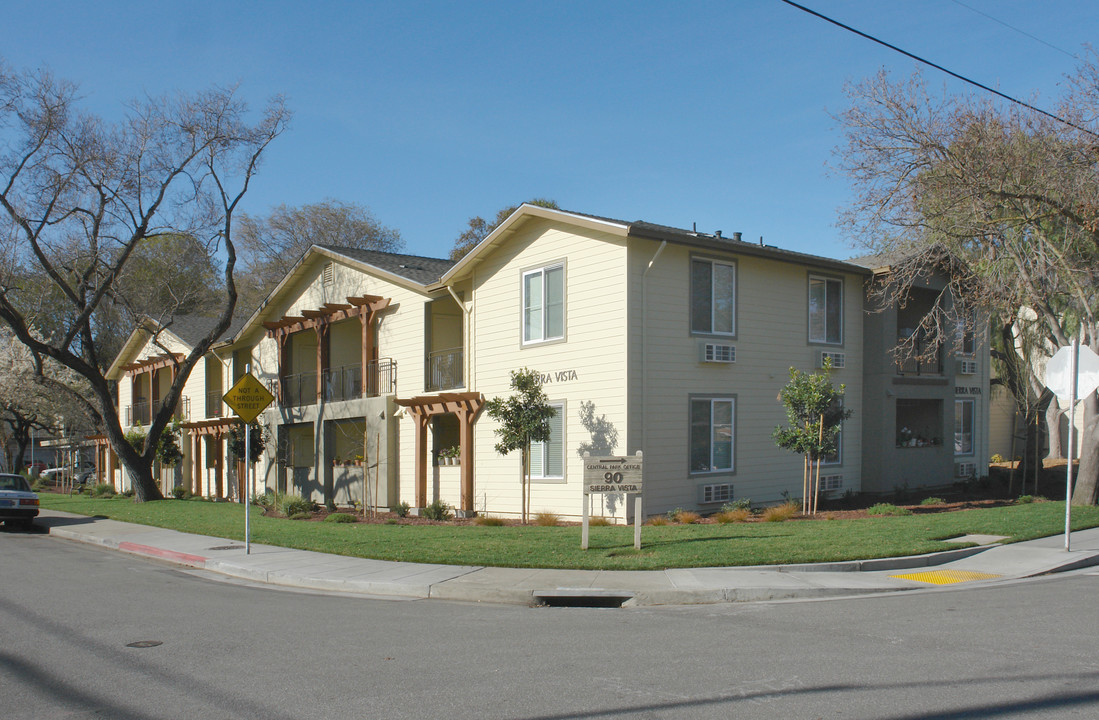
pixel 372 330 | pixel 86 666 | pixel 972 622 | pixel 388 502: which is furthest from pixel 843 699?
pixel 372 330

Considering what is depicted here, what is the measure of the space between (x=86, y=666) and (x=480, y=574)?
17.7 ft

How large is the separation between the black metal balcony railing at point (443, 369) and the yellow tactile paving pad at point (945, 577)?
525 inches

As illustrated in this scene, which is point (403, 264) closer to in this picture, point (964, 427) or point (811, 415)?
point (811, 415)

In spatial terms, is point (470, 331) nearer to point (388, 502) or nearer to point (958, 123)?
point (388, 502)

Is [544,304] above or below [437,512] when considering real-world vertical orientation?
above

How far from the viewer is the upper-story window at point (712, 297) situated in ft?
61.8

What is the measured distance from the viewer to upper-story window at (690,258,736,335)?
61.8ft

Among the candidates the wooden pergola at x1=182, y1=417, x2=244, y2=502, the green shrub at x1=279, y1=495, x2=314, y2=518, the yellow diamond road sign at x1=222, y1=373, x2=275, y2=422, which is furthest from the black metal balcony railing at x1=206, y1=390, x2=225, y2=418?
the yellow diamond road sign at x1=222, y1=373, x2=275, y2=422

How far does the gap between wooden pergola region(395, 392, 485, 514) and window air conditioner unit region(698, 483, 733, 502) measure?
565 centimetres

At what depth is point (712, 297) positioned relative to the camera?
19.1m

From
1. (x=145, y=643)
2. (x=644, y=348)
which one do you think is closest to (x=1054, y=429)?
(x=644, y=348)

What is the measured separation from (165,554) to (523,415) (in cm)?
728

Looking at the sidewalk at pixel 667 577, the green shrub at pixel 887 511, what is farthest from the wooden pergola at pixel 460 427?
the green shrub at pixel 887 511

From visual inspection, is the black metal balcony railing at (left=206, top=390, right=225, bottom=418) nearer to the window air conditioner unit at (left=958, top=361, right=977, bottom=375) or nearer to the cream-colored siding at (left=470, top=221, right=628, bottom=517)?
the cream-colored siding at (left=470, top=221, right=628, bottom=517)
